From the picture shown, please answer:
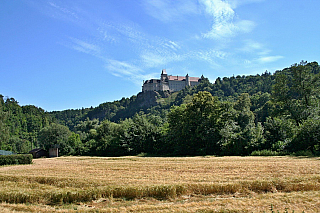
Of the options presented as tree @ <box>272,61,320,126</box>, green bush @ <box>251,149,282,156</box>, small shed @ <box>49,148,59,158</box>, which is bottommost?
small shed @ <box>49,148,59,158</box>

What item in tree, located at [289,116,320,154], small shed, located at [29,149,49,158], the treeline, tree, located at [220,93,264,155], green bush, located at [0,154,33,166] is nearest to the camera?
tree, located at [289,116,320,154]

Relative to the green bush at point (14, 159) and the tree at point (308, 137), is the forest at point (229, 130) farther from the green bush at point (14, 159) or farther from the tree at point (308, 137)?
the green bush at point (14, 159)

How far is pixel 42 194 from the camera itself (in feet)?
38.6

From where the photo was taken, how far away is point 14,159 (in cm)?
3262

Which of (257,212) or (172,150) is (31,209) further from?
(172,150)

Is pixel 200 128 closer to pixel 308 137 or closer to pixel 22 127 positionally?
pixel 308 137

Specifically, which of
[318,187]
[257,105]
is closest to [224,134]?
[318,187]

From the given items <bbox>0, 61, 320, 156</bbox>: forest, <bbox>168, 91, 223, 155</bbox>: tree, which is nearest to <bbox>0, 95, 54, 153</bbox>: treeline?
<bbox>0, 61, 320, 156</bbox>: forest

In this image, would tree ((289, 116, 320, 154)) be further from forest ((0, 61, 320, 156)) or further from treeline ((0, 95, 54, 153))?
treeline ((0, 95, 54, 153))

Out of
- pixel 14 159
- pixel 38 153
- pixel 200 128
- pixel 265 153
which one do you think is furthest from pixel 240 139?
pixel 38 153

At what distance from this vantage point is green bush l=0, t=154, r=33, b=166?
3162cm

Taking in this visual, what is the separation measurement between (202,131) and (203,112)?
3.56 metres

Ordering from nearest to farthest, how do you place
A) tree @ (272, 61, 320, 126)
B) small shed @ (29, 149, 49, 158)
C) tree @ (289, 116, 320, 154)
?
tree @ (289, 116, 320, 154), tree @ (272, 61, 320, 126), small shed @ (29, 149, 49, 158)

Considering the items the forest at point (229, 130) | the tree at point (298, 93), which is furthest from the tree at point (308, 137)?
the tree at point (298, 93)
